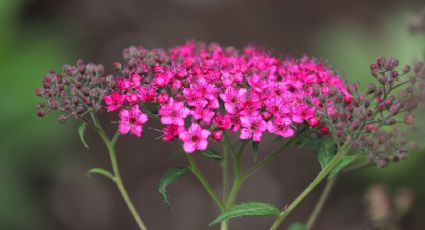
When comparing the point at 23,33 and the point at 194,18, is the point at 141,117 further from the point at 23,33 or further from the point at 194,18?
the point at 194,18

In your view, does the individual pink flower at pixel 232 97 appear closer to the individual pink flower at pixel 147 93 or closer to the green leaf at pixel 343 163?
the individual pink flower at pixel 147 93

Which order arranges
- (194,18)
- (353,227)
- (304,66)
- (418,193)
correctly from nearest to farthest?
(304,66) → (418,193) → (353,227) → (194,18)

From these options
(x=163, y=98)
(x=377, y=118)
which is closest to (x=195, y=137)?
(x=163, y=98)

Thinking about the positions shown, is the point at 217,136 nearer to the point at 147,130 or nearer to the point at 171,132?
the point at 171,132

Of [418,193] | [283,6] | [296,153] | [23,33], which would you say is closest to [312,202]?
[296,153]

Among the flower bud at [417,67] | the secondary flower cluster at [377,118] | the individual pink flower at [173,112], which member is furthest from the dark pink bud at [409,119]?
the individual pink flower at [173,112]

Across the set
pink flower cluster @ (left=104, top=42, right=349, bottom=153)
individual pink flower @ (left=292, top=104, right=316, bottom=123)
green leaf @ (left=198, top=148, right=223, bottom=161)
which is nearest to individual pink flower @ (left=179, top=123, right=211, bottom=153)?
pink flower cluster @ (left=104, top=42, right=349, bottom=153)
